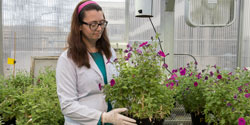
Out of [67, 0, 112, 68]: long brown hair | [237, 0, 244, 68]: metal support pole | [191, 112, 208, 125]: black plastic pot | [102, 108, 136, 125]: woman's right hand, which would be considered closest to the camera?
[102, 108, 136, 125]: woman's right hand

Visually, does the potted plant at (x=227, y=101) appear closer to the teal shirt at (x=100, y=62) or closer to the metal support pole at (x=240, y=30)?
the teal shirt at (x=100, y=62)

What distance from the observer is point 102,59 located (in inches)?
47.4

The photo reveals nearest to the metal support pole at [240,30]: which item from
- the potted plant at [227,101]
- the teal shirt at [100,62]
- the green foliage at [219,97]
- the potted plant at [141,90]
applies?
the green foliage at [219,97]

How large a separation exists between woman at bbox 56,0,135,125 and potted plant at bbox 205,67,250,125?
53cm

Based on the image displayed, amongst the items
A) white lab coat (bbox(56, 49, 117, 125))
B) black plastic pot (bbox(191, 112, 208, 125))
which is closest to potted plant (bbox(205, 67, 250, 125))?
black plastic pot (bbox(191, 112, 208, 125))

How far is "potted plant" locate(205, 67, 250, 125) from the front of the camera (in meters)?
1.12

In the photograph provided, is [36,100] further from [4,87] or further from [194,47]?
[194,47]

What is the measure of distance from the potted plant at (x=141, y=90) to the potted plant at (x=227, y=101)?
1.09ft

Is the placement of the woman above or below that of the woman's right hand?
above

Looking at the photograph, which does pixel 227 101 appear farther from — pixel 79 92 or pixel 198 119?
pixel 79 92

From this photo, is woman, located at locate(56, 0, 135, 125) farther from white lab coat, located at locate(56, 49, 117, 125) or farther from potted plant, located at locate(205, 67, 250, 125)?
potted plant, located at locate(205, 67, 250, 125)

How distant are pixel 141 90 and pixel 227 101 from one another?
483 mm

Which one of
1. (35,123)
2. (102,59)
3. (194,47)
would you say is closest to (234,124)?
(102,59)

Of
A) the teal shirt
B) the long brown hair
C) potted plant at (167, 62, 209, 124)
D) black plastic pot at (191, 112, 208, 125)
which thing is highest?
the long brown hair
